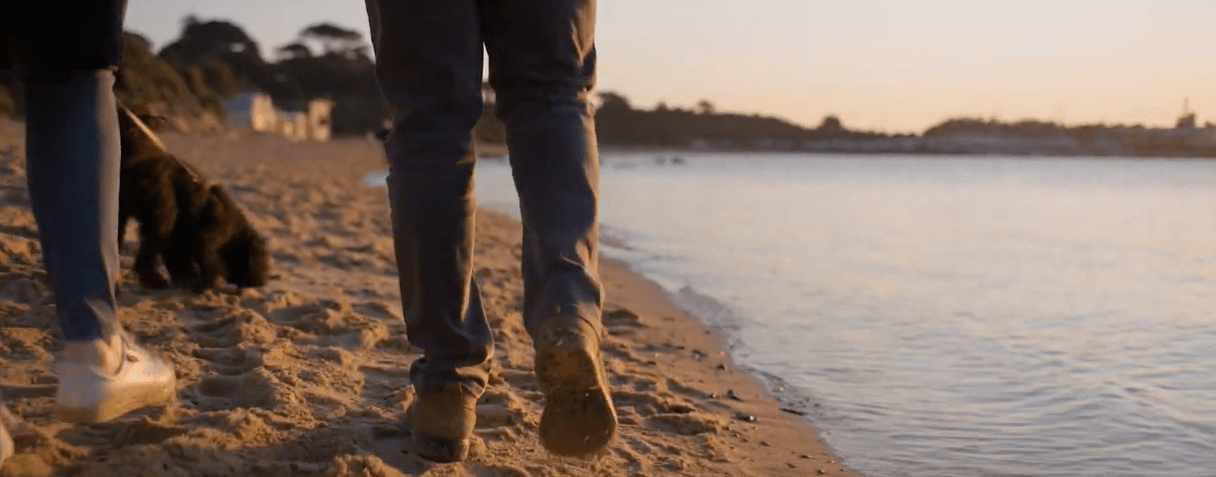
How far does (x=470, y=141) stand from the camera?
1860mm

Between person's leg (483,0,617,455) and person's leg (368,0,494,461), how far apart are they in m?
0.07

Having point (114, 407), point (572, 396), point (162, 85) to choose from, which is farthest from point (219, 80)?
point (572, 396)

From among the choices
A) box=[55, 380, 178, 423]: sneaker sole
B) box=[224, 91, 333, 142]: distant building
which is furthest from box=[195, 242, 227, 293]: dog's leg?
box=[224, 91, 333, 142]: distant building

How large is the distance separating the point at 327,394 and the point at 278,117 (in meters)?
58.4

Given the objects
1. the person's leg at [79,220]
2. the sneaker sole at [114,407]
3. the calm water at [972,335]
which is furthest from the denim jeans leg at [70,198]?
the calm water at [972,335]

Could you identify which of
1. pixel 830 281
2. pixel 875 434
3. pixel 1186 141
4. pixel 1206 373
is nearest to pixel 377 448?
pixel 875 434

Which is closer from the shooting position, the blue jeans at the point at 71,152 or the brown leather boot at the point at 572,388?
the brown leather boot at the point at 572,388

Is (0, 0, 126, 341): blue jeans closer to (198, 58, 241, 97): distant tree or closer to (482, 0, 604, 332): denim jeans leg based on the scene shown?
(482, 0, 604, 332): denim jeans leg

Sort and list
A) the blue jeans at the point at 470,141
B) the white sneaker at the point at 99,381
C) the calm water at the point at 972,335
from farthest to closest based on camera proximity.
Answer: the calm water at the point at 972,335
the white sneaker at the point at 99,381
the blue jeans at the point at 470,141

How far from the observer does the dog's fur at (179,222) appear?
11.1 feet

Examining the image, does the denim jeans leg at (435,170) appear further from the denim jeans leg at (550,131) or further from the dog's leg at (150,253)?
the dog's leg at (150,253)

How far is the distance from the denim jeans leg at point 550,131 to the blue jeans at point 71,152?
0.71 metres

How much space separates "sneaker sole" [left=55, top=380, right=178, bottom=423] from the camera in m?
1.83

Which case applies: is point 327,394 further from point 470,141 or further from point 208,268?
point 208,268
